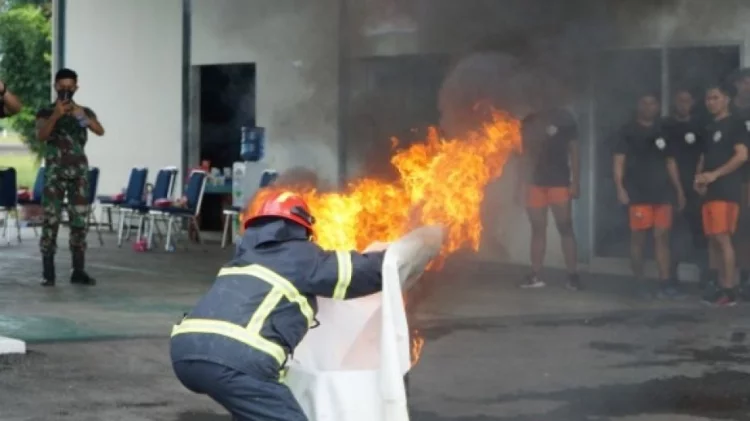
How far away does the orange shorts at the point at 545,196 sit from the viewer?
1153 centimetres

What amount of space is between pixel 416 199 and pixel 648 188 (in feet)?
17.5

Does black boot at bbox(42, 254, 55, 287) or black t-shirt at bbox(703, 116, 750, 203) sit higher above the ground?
black t-shirt at bbox(703, 116, 750, 203)

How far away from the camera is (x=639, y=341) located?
904 cm

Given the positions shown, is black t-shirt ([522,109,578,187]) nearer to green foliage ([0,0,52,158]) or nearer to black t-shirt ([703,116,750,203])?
black t-shirt ([703,116,750,203])

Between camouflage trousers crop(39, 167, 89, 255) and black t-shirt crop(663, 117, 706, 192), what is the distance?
4936 mm

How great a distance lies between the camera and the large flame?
5.73 meters

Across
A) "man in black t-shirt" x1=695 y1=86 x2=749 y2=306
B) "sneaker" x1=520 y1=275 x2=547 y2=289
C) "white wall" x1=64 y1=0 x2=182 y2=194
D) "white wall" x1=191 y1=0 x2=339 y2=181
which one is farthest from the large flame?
"white wall" x1=64 y1=0 x2=182 y2=194

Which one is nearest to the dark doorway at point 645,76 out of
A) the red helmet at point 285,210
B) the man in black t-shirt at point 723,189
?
the man in black t-shirt at point 723,189

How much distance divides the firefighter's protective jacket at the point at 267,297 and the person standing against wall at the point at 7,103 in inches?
148

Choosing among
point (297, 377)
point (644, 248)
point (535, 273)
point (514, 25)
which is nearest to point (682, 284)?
point (644, 248)

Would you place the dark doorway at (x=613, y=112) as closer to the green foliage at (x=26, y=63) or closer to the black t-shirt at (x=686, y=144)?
the black t-shirt at (x=686, y=144)

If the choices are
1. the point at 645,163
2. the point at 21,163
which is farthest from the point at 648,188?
the point at 21,163

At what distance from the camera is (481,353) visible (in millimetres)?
8586

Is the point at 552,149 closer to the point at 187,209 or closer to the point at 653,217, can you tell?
the point at 653,217
